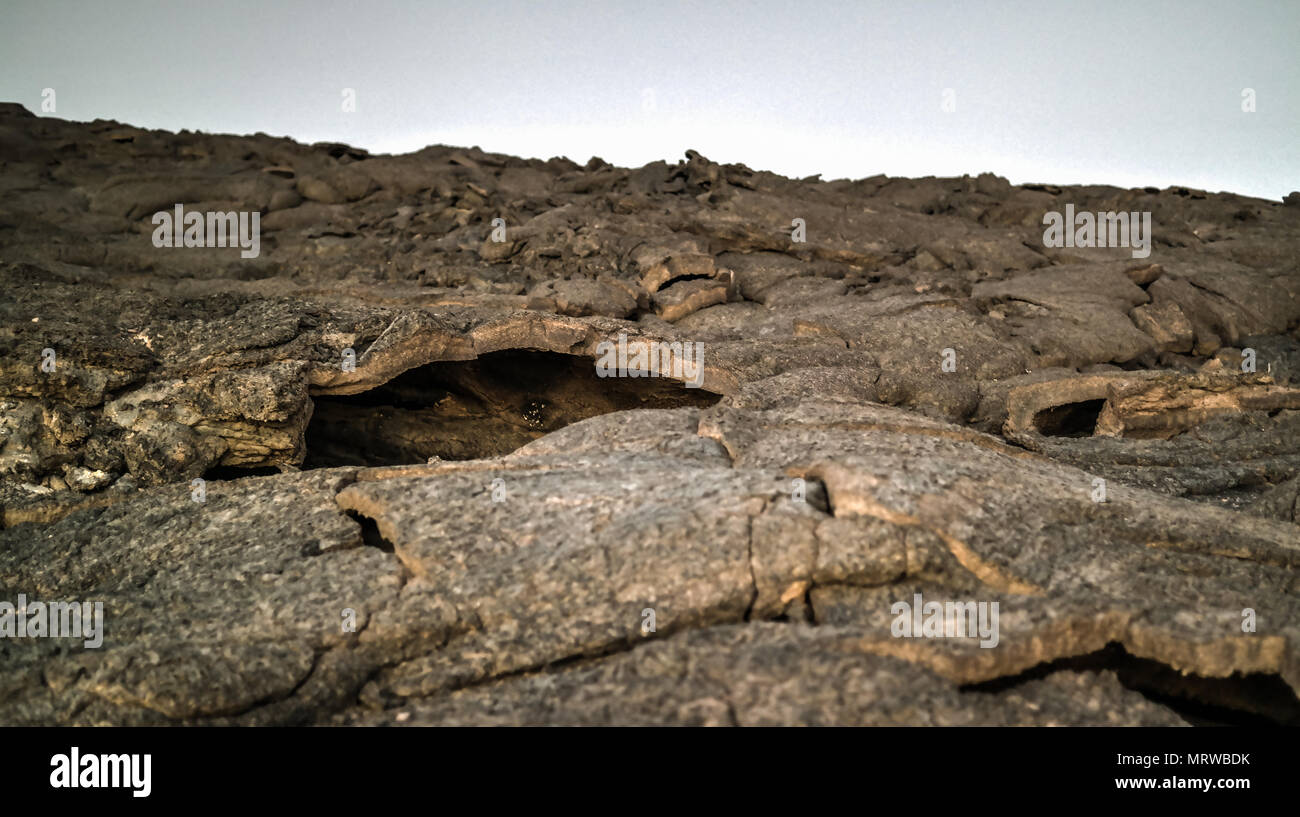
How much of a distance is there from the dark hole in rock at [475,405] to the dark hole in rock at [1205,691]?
747cm

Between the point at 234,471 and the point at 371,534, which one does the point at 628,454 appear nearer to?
the point at 371,534

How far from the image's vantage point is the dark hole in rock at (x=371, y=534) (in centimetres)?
717

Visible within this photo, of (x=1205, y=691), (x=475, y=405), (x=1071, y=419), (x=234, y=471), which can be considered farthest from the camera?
(x=475, y=405)

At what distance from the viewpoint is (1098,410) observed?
43.3 feet

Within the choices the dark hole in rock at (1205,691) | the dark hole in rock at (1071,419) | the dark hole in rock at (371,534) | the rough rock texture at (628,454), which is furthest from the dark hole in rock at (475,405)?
the dark hole in rock at (1205,691)

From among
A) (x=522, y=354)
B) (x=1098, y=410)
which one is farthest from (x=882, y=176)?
(x=522, y=354)

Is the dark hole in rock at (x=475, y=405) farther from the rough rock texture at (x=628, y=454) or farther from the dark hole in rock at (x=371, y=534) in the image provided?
the dark hole in rock at (x=371, y=534)

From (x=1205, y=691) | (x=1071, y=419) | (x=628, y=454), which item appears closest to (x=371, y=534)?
(x=628, y=454)

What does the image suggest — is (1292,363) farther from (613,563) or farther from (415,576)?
(415,576)

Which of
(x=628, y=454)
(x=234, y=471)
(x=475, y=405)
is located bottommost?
(x=234, y=471)

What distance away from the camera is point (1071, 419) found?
1319 centimetres

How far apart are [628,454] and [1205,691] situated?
16.0 ft

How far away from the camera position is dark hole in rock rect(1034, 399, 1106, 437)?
12914 millimetres

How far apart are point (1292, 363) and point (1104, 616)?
39.8 feet
